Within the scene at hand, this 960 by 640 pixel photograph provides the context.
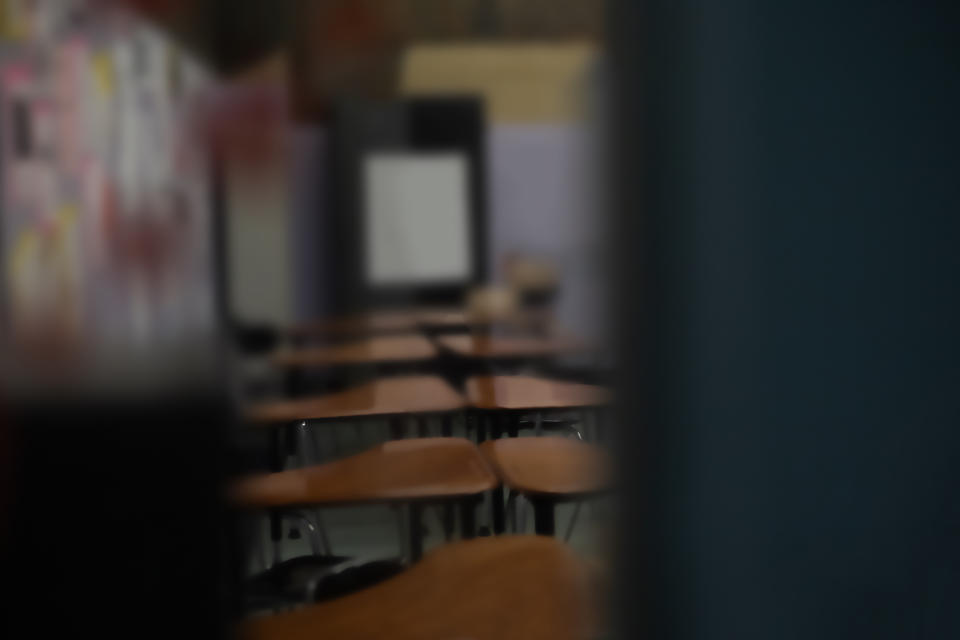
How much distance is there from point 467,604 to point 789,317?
61 cm

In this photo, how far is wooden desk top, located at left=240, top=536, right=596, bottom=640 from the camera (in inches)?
44.7

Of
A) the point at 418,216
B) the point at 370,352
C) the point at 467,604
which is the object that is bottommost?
the point at 467,604

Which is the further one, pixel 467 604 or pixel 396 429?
pixel 396 429

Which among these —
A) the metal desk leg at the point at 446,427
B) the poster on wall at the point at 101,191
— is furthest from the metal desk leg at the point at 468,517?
the poster on wall at the point at 101,191

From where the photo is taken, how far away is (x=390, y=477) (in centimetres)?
157

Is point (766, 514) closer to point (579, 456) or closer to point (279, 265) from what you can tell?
point (579, 456)

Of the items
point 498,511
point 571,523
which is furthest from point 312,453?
point 571,523

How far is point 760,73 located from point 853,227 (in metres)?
0.24

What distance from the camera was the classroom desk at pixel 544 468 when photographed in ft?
4.87

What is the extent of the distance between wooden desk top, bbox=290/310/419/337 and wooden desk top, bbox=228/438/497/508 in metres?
0.26

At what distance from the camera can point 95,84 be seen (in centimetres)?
93

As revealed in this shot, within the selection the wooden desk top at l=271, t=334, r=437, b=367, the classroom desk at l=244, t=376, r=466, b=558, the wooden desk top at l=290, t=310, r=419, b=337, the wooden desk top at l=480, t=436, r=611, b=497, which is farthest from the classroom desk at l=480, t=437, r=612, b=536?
the wooden desk top at l=290, t=310, r=419, b=337

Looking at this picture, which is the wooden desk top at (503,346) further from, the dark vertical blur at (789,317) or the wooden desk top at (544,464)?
the dark vertical blur at (789,317)

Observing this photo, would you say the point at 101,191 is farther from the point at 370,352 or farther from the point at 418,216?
the point at 370,352
